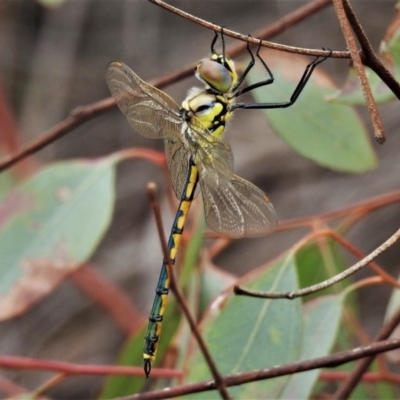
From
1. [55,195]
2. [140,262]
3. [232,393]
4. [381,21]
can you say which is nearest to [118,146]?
[140,262]

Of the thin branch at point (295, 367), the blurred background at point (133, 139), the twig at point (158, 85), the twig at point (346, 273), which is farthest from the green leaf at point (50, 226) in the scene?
the blurred background at point (133, 139)

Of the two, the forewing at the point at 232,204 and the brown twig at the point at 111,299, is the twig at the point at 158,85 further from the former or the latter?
the brown twig at the point at 111,299

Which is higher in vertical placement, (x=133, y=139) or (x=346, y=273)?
(x=346, y=273)

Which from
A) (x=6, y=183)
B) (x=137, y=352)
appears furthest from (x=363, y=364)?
(x=6, y=183)

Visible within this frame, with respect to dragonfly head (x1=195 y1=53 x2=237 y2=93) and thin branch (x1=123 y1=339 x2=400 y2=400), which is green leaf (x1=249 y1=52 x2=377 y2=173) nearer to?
dragonfly head (x1=195 y1=53 x2=237 y2=93)

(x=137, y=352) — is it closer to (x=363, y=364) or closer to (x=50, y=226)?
(x=50, y=226)

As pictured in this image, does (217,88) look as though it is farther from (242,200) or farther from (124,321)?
(124,321)
